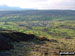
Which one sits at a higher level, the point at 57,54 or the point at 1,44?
the point at 1,44

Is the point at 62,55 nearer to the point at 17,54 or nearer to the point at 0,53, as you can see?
the point at 17,54

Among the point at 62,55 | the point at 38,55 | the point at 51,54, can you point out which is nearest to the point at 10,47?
the point at 38,55

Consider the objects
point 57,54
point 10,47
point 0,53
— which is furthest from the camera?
point 10,47

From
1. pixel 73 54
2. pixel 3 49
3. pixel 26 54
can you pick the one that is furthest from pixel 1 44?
pixel 73 54

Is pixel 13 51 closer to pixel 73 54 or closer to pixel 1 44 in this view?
pixel 1 44

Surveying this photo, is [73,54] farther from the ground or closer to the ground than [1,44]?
closer to the ground

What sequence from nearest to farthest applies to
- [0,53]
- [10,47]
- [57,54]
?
1. [0,53]
2. [57,54]
3. [10,47]

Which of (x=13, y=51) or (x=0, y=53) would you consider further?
(x=13, y=51)

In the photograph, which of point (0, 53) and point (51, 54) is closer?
point (0, 53)
